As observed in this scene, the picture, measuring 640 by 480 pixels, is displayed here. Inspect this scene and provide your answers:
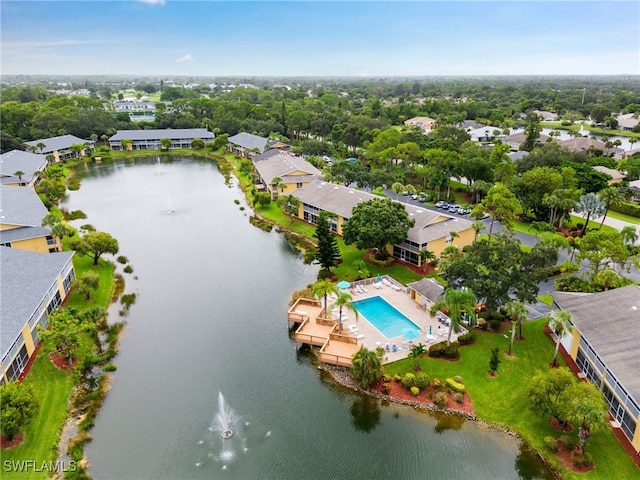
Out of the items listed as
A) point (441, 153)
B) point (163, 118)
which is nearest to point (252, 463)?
point (441, 153)

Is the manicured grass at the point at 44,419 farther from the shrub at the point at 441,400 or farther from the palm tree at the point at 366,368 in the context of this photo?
the shrub at the point at 441,400

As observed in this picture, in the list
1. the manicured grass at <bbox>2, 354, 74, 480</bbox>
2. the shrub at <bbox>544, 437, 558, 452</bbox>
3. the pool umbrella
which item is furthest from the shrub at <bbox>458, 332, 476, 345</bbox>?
the manicured grass at <bbox>2, 354, 74, 480</bbox>

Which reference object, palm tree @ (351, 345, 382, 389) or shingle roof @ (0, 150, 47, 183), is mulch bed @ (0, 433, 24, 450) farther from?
shingle roof @ (0, 150, 47, 183)

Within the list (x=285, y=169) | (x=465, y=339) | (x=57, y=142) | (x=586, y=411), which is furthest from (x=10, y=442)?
(x=57, y=142)

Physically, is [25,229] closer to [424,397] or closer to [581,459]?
[424,397]

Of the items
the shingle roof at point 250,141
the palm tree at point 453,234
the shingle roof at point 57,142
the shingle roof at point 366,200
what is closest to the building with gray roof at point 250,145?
the shingle roof at point 250,141
